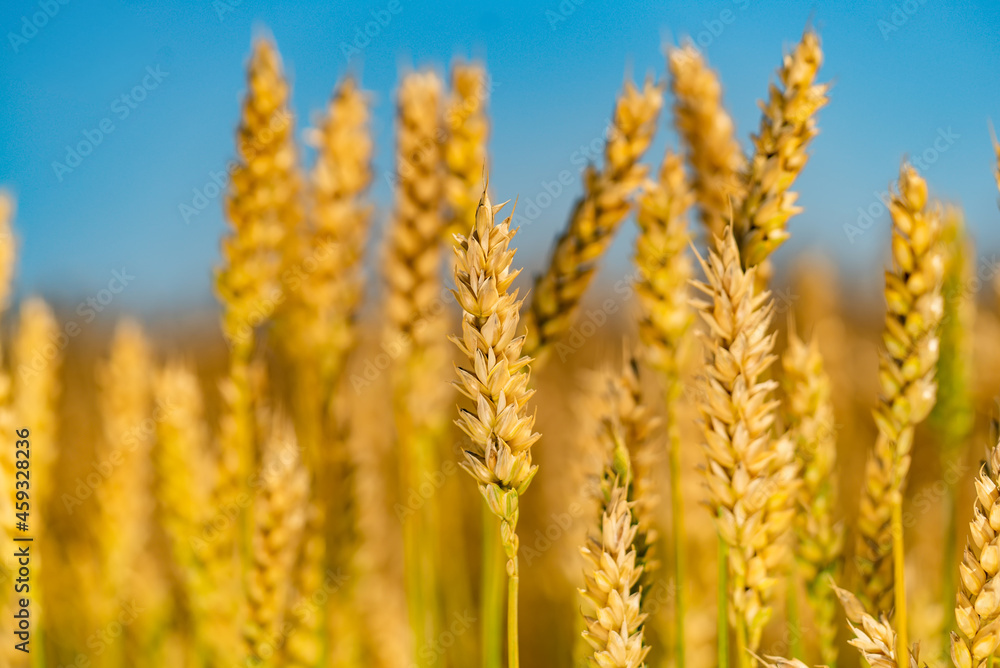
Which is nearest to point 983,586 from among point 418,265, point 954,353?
point 954,353

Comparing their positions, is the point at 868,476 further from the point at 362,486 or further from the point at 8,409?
the point at 8,409

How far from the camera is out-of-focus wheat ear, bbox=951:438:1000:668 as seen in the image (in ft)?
2.49

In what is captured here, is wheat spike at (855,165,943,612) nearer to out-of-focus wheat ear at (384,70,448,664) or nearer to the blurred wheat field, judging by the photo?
the blurred wheat field

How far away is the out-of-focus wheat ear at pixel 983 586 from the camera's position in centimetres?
76

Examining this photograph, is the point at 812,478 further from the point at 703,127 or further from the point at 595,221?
the point at 703,127

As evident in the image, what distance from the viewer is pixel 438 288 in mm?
1843

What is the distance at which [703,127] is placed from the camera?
155 centimetres

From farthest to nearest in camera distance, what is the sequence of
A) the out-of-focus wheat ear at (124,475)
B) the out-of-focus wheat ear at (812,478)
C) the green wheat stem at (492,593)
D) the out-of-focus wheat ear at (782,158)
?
1. the out-of-focus wheat ear at (124,475)
2. the green wheat stem at (492,593)
3. the out-of-focus wheat ear at (812,478)
4. the out-of-focus wheat ear at (782,158)

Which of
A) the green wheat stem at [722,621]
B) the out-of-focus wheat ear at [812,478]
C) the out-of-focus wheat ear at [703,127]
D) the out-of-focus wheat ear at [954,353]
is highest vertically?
the out-of-focus wheat ear at [703,127]

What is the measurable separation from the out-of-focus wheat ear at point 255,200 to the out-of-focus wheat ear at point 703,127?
0.99 m

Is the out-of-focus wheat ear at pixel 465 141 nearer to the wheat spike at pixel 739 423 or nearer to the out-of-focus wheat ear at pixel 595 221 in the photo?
the out-of-focus wheat ear at pixel 595 221

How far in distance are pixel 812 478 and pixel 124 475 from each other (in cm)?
205

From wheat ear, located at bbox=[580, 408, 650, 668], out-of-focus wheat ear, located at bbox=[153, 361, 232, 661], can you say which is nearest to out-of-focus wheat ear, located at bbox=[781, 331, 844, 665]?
wheat ear, located at bbox=[580, 408, 650, 668]

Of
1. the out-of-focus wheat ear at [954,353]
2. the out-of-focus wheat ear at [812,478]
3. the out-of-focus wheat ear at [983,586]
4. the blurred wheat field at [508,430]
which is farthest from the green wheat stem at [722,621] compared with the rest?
the out-of-focus wheat ear at [954,353]
